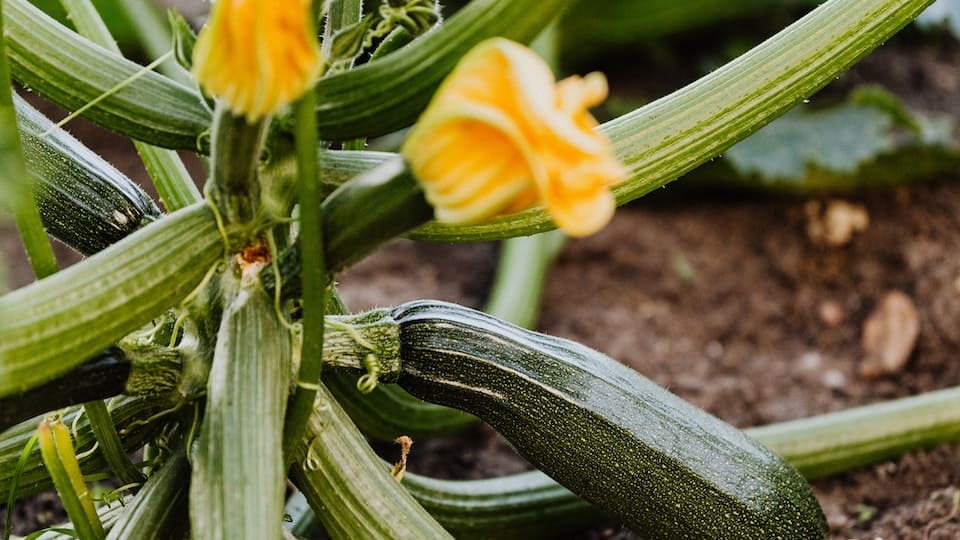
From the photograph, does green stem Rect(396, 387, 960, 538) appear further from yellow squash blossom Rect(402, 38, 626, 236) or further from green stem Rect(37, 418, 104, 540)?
yellow squash blossom Rect(402, 38, 626, 236)

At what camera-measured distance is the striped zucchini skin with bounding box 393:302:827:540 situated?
147cm

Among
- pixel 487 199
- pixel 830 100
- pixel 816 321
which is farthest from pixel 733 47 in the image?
pixel 487 199

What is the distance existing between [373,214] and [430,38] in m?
0.22

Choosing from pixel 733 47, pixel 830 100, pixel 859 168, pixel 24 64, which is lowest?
pixel 24 64

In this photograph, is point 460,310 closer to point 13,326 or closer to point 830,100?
point 13,326

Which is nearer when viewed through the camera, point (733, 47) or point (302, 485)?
point (302, 485)

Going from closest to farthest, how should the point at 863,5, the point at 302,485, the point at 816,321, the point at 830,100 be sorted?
1. the point at 302,485
2. the point at 863,5
3. the point at 816,321
4. the point at 830,100

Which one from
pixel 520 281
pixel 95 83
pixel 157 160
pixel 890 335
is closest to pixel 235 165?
pixel 95 83

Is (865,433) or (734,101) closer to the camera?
(734,101)

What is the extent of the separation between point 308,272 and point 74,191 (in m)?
0.53

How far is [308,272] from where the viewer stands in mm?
1087

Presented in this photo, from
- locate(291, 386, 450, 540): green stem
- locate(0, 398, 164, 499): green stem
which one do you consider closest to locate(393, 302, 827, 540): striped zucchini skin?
locate(291, 386, 450, 540): green stem

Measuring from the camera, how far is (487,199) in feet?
3.12

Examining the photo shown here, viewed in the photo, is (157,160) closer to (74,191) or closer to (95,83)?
(74,191)
